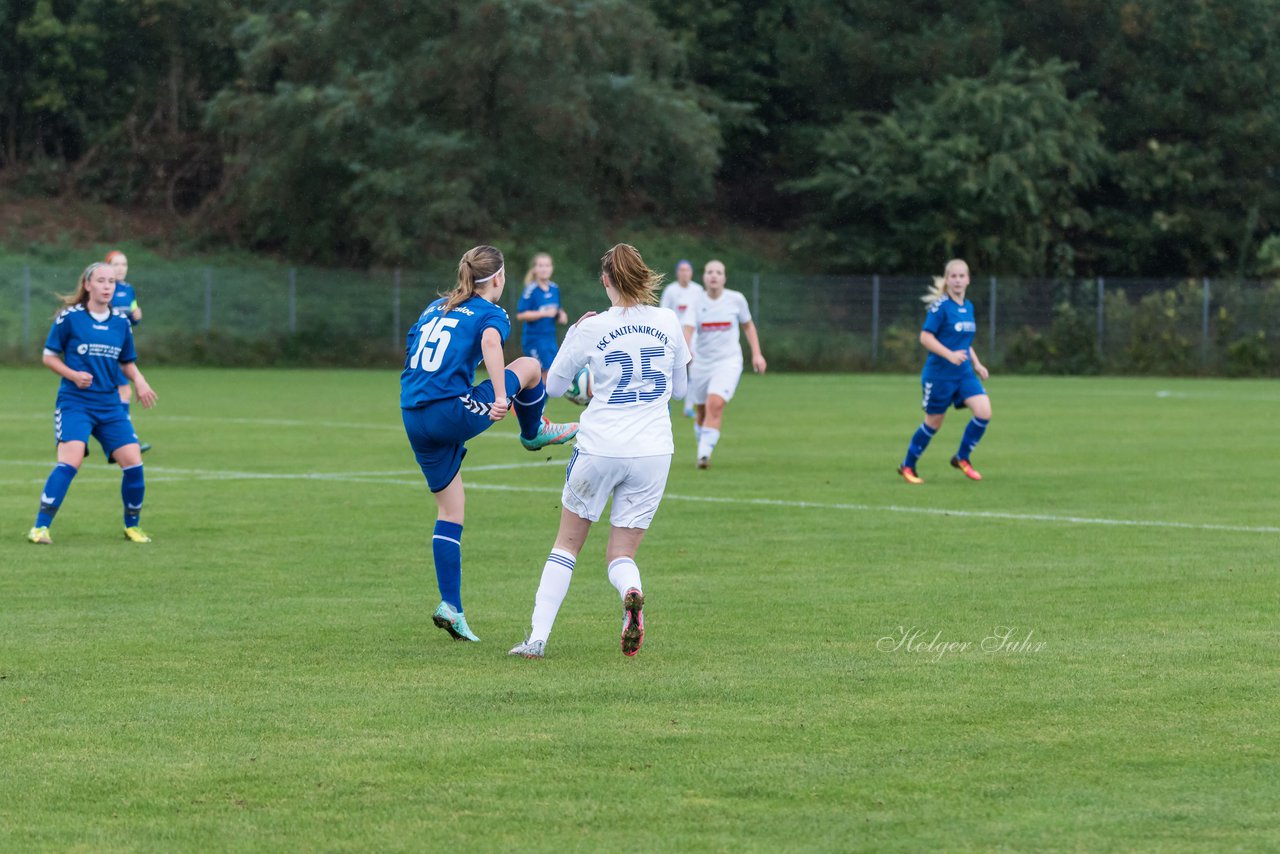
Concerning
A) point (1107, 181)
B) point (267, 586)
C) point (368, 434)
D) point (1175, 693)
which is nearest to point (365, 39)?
point (1107, 181)

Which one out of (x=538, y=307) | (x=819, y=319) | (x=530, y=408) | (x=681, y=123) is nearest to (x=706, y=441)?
(x=538, y=307)

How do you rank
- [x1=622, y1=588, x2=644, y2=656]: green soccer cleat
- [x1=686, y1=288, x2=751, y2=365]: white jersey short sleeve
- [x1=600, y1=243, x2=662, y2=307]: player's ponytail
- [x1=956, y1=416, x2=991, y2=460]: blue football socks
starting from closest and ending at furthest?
[x1=622, y1=588, x2=644, y2=656]: green soccer cleat
[x1=600, y1=243, x2=662, y2=307]: player's ponytail
[x1=956, y1=416, x2=991, y2=460]: blue football socks
[x1=686, y1=288, x2=751, y2=365]: white jersey short sleeve

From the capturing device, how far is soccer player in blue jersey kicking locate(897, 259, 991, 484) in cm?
1641

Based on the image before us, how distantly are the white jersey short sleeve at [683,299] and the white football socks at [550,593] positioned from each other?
34.2 ft

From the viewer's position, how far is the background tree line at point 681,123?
47.0 metres

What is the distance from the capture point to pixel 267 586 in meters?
10.1

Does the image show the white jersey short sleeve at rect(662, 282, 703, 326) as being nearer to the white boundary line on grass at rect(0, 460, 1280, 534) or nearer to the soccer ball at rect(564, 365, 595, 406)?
the white boundary line on grass at rect(0, 460, 1280, 534)

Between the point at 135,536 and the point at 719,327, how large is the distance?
8.05 metres

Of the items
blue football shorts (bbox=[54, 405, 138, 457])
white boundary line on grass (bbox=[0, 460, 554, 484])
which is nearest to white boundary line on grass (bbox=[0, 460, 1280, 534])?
white boundary line on grass (bbox=[0, 460, 554, 484])

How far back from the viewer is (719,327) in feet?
61.9

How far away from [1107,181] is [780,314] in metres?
14.0

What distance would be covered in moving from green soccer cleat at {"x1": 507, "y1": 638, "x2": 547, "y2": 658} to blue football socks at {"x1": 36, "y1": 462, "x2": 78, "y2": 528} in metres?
5.33

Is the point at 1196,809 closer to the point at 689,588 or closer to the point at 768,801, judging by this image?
the point at 768,801

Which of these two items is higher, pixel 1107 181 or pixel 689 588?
pixel 1107 181
